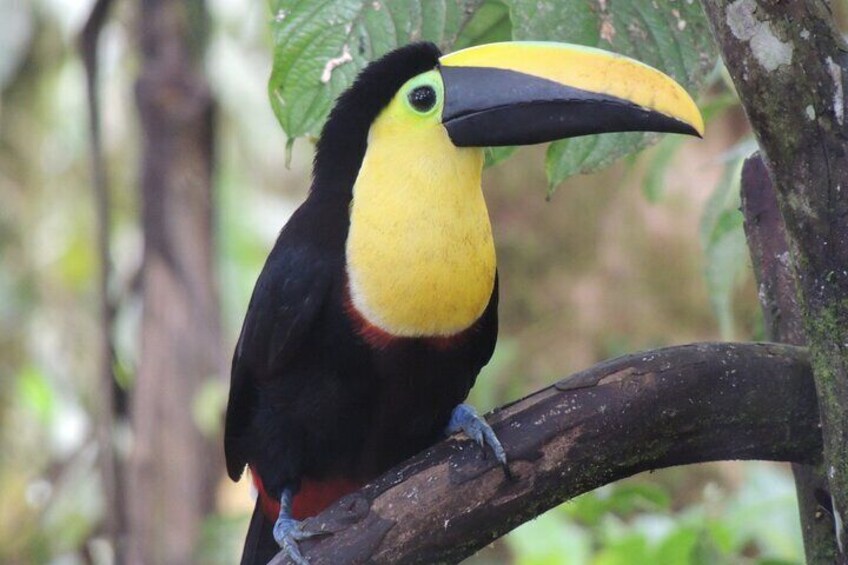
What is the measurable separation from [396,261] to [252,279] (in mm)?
4674

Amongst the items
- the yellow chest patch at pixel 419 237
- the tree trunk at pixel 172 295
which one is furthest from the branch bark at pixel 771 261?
the tree trunk at pixel 172 295

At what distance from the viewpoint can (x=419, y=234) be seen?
202 cm

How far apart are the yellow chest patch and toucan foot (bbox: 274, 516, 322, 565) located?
1.18 ft

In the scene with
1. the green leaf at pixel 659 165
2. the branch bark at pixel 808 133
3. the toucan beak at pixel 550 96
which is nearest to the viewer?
the branch bark at pixel 808 133

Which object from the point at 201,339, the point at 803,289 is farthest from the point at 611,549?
the point at 201,339

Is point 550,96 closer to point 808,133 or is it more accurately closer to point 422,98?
point 422,98

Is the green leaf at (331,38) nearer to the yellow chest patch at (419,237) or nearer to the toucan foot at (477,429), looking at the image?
the yellow chest patch at (419,237)

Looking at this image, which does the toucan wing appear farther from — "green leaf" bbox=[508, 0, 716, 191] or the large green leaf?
"green leaf" bbox=[508, 0, 716, 191]

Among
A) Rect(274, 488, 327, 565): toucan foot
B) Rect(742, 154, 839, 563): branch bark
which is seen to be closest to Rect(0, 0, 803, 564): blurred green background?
A: Rect(742, 154, 839, 563): branch bark

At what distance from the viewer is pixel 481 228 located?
6.82 feet

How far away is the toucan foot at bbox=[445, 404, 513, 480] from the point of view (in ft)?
5.65

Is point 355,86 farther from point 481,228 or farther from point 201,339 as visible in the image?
point 201,339

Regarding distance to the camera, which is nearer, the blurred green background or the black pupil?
the black pupil

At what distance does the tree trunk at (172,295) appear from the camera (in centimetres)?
333
